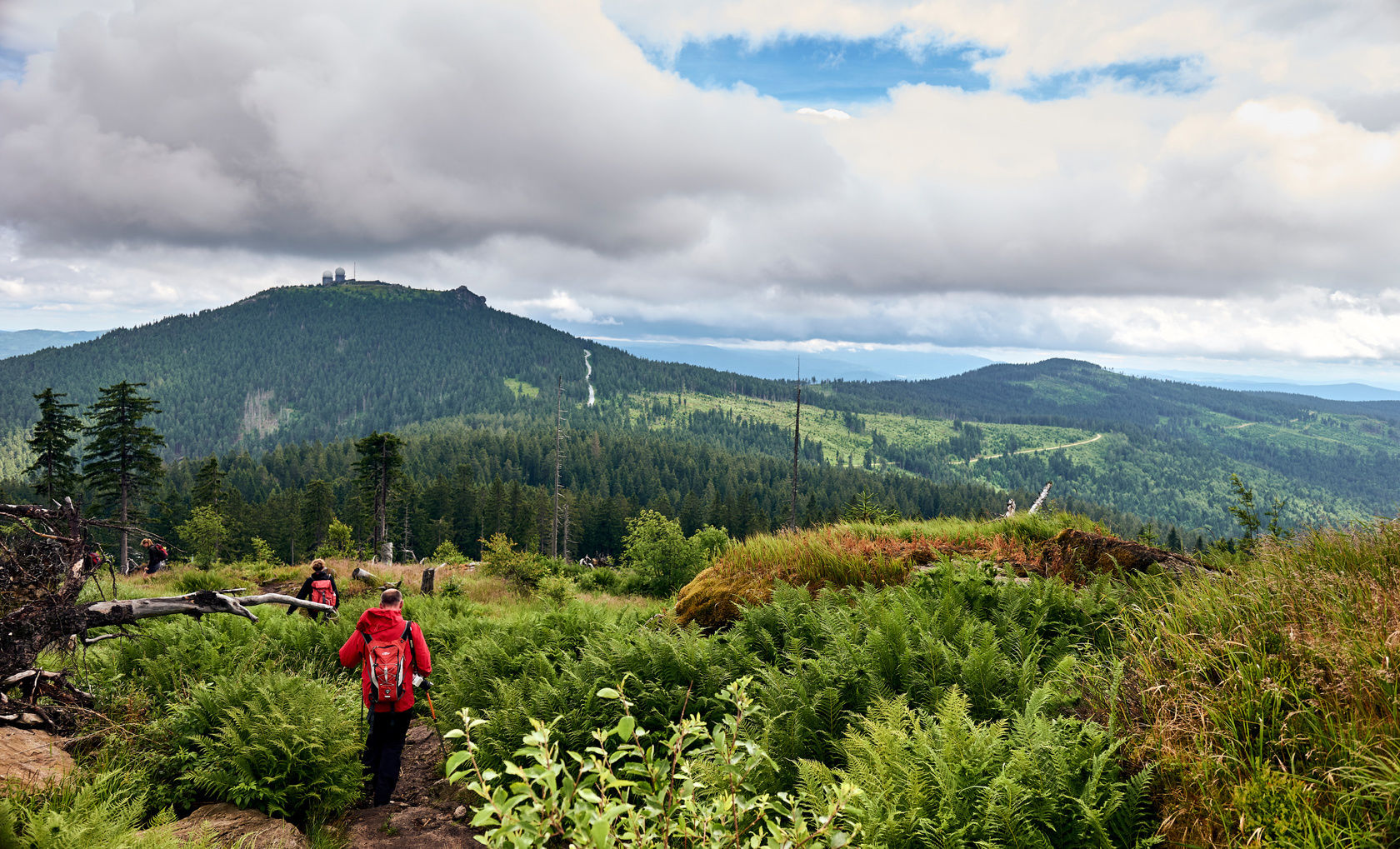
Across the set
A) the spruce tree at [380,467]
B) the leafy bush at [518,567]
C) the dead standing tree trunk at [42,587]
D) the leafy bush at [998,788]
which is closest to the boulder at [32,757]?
the dead standing tree trunk at [42,587]

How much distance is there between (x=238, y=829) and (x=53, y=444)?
39.3 meters

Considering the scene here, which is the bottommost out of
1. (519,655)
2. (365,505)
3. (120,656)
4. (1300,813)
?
(365,505)

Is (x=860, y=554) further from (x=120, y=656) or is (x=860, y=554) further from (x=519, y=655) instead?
(x=120, y=656)

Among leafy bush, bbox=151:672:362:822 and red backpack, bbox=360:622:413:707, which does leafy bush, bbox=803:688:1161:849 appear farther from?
leafy bush, bbox=151:672:362:822

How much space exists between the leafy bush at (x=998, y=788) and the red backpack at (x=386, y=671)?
4739mm

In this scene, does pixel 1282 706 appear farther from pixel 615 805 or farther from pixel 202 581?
pixel 202 581

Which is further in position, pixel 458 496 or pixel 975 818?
pixel 458 496

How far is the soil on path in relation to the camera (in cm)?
580

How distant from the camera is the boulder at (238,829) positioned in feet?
17.2

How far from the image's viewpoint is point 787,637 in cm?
718

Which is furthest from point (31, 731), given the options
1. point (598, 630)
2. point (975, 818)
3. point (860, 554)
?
point (860, 554)

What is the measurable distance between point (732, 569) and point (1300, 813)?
7800mm

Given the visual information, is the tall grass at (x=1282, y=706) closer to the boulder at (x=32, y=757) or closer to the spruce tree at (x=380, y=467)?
the boulder at (x=32, y=757)

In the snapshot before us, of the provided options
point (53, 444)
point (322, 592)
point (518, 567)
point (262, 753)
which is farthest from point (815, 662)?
point (53, 444)
